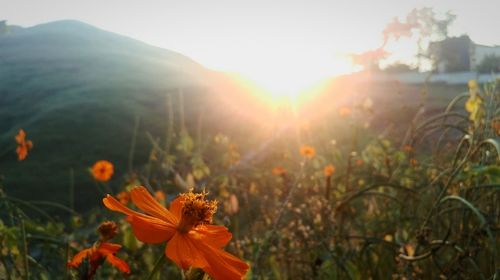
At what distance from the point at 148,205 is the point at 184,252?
0.12m

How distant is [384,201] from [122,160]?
46.1ft

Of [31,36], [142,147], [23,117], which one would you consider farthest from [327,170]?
[31,36]

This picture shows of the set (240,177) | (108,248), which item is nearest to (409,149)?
(240,177)

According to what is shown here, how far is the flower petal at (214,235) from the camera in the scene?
71 cm

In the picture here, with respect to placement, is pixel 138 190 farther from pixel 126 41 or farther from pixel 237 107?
pixel 126 41

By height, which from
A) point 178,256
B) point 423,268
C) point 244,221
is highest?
point 178,256

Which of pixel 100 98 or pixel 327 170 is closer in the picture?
pixel 327 170

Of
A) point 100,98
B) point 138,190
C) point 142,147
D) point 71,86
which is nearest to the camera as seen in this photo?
point 138,190

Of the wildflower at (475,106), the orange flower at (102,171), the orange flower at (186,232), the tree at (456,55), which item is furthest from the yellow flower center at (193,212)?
the tree at (456,55)

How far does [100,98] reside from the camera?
24.3m

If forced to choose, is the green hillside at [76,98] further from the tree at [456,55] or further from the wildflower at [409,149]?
the tree at [456,55]

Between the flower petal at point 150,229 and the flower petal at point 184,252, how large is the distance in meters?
0.01

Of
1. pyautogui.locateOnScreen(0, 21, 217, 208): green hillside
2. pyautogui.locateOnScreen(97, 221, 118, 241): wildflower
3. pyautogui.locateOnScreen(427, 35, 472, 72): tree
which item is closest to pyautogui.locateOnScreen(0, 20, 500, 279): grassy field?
pyautogui.locateOnScreen(97, 221, 118, 241): wildflower

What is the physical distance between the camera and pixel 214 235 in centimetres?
75
